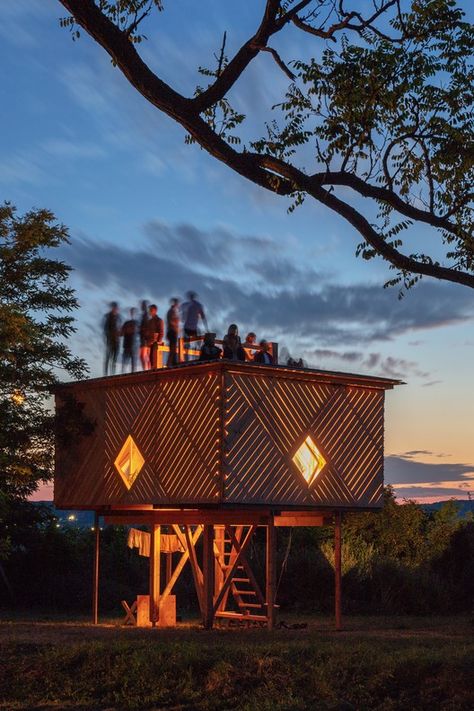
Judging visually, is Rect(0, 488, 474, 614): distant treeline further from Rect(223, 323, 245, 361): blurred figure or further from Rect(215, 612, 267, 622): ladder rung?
Rect(223, 323, 245, 361): blurred figure

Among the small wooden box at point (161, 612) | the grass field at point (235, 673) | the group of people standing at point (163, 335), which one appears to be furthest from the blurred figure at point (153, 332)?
the grass field at point (235, 673)

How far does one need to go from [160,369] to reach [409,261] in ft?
27.8

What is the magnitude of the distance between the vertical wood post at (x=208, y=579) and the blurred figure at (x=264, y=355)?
2.57 meters

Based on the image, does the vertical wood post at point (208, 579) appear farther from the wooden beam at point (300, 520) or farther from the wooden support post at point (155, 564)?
the wooden support post at point (155, 564)

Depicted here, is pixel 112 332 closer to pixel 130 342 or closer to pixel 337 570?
pixel 130 342


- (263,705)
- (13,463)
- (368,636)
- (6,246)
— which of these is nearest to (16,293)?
(6,246)

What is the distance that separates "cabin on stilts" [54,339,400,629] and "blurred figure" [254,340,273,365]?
0.21 metres

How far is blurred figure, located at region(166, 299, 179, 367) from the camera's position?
1800cm

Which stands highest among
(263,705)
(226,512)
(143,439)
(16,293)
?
(16,293)

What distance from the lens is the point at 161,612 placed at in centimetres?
1828

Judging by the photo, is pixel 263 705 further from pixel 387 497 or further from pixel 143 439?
pixel 387 497

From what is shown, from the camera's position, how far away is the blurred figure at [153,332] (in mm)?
18203

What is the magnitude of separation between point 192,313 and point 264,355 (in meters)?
1.26

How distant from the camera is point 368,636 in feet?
50.6
